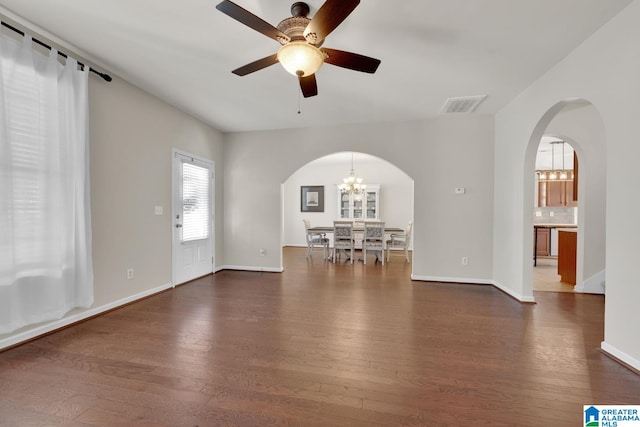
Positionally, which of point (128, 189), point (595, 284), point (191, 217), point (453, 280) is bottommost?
point (453, 280)

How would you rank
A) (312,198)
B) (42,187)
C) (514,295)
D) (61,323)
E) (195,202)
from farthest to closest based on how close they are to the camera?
(312,198) → (195,202) → (514,295) → (61,323) → (42,187)

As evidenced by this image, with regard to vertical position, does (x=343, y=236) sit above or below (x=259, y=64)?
below

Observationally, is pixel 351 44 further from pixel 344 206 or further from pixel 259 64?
pixel 344 206

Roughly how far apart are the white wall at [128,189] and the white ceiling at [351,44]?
1.22 ft

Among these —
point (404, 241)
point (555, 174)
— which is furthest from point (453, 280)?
point (555, 174)

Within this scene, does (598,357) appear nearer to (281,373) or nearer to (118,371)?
(281,373)

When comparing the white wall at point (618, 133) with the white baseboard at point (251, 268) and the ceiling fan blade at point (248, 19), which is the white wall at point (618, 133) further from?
the white baseboard at point (251, 268)

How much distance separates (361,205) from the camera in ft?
27.4

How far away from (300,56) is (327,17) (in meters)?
0.28

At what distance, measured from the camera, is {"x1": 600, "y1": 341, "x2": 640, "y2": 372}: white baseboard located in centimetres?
188

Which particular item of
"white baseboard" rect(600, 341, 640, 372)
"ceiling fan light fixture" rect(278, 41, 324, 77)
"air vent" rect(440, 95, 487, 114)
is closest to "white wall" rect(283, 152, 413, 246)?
"air vent" rect(440, 95, 487, 114)

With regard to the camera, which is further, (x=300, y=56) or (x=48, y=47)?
(x=48, y=47)

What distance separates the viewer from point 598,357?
6.79 feet

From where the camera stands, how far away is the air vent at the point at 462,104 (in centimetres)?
351
